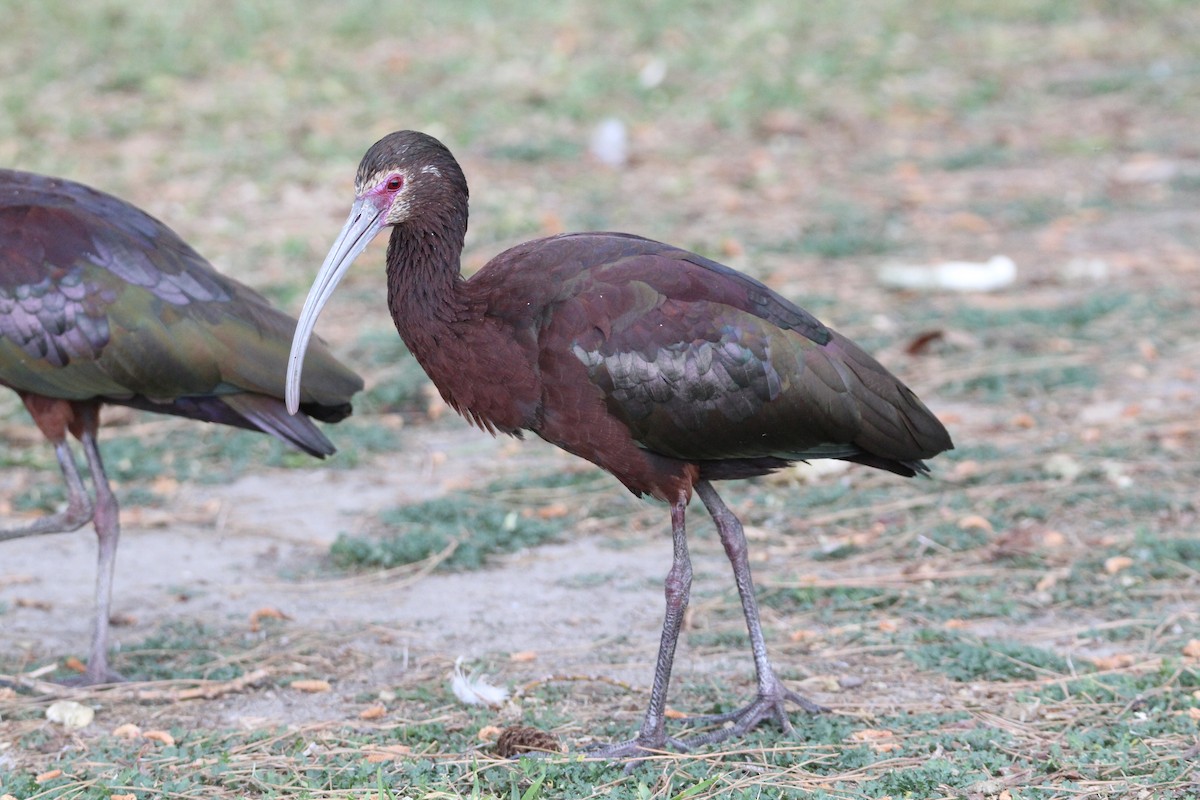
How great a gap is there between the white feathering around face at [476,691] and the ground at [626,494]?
0.04 m

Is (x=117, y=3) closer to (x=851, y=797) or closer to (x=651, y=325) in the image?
(x=651, y=325)

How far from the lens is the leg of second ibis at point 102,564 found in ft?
17.1

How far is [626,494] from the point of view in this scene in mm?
6789

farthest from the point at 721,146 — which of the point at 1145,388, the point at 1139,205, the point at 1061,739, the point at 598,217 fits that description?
the point at 1061,739

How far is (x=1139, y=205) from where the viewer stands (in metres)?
10.5

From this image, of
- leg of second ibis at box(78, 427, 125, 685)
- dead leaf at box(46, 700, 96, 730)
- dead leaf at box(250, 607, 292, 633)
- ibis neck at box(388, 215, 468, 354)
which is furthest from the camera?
dead leaf at box(250, 607, 292, 633)

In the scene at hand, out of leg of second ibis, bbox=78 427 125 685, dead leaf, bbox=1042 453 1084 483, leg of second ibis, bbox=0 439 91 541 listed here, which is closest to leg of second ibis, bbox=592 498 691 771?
leg of second ibis, bbox=78 427 125 685

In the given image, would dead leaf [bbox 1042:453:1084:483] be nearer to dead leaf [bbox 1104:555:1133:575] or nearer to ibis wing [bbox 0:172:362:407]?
dead leaf [bbox 1104:555:1133:575]

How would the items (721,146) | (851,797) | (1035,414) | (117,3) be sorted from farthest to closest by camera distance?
(117,3), (721,146), (1035,414), (851,797)

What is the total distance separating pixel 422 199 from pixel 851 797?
212 cm

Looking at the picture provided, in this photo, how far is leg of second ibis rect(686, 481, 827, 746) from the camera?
475 centimetres

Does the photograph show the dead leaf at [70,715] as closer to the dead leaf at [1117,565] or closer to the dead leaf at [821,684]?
the dead leaf at [821,684]

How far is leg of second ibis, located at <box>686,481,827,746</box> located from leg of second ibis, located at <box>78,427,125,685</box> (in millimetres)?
1989

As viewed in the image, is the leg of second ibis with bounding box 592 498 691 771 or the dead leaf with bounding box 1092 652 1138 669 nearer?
the leg of second ibis with bounding box 592 498 691 771
